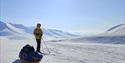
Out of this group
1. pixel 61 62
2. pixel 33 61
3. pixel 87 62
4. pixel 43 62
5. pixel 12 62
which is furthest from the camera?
pixel 87 62

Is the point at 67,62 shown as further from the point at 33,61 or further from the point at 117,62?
the point at 33,61

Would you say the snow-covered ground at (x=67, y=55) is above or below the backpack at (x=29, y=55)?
below

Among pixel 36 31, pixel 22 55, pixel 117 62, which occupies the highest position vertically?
pixel 36 31

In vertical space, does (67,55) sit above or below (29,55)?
below

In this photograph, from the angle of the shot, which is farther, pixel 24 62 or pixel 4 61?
pixel 4 61

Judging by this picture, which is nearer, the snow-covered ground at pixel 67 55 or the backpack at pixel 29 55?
the backpack at pixel 29 55

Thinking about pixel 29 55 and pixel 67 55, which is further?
pixel 67 55

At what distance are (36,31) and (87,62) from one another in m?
3.69

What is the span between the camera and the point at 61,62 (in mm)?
12297

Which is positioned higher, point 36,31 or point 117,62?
point 36,31

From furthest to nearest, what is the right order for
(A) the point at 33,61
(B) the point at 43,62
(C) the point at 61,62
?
(C) the point at 61,62 → (B) the point at 43,62 → (A) the point at 33,61

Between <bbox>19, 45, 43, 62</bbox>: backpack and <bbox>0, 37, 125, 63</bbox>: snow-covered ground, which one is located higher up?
<bbox>19, 45, 43, 62</bbox>: backpack

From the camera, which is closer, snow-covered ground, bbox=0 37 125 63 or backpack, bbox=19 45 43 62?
backpack, bbox=19 45 43 62

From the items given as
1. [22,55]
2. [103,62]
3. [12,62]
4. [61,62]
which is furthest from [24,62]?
[103,62]
